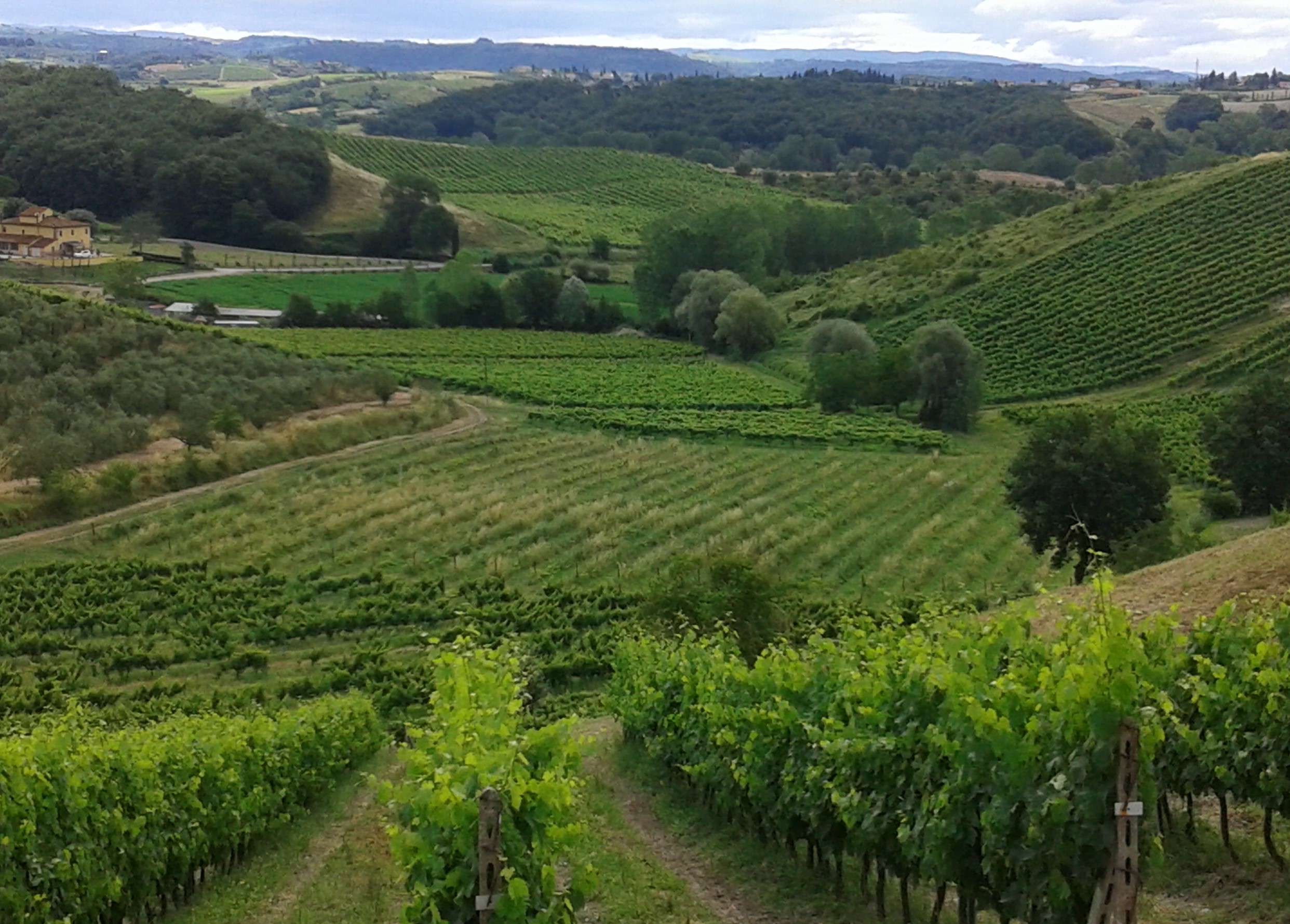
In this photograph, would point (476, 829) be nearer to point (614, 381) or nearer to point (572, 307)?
point (614, 381)

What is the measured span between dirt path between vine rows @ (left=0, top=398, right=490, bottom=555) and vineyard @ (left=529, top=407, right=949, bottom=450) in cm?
410

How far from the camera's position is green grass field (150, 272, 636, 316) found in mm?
87000

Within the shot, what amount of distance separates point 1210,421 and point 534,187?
402 ft

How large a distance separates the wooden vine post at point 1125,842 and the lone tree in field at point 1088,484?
78.8 ft

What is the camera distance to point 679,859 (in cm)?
1484

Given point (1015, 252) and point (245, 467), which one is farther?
point (1015, 252)

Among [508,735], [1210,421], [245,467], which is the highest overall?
[508,735]

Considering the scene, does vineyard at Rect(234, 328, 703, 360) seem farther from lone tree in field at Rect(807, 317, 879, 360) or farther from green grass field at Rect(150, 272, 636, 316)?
lone tree in field at Rect(807, 317, 879, 360)

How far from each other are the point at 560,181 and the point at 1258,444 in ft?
421

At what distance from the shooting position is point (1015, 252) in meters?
86.3

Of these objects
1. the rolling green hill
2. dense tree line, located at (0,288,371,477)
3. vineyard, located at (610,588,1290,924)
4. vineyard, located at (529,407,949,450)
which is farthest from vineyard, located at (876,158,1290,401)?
vineyard, located at (610,588,1290,924)

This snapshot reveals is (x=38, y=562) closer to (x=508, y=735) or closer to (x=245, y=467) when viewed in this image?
(x=245, y=467)

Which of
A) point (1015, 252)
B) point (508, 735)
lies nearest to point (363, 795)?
point (508, 735)

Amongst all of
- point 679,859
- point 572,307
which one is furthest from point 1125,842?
point 572,307
